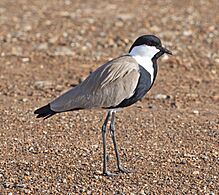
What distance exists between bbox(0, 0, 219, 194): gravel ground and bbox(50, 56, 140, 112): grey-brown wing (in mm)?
676

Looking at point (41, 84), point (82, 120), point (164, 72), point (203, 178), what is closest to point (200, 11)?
point (164, 72)

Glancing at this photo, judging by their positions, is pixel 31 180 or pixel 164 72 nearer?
pixel 31 180

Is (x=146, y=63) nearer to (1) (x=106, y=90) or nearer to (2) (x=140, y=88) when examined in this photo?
(2) (x=140, y=88)

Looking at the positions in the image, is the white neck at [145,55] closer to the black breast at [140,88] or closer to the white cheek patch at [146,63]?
the white cheek patch at [146,63]

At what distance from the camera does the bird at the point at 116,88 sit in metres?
7.16

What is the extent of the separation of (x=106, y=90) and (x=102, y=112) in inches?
82.7

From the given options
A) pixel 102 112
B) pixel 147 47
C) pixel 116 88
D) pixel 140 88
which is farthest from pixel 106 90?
pixel 102 112

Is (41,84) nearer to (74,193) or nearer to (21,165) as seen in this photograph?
(21,165)

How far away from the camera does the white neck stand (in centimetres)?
732

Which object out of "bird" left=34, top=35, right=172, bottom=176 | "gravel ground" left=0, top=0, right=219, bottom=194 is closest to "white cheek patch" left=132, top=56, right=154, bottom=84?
"bird" left=34, top=35, right=172, bottom=176

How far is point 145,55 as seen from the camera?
7.37 meters

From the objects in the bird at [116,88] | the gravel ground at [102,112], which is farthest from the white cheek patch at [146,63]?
the gravel ground at [102,112]

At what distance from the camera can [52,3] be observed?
1587 centimetres

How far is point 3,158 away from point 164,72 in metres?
4.44
